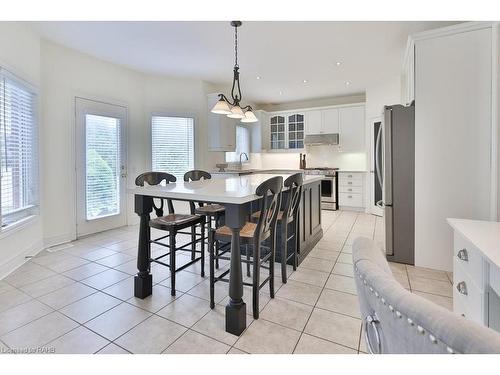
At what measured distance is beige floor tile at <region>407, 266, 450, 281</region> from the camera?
2598 millimetres

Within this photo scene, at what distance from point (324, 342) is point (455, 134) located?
2.32 m

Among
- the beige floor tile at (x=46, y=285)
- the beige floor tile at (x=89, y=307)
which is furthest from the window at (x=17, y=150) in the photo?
the beige floor tile at (x=89, y=307)

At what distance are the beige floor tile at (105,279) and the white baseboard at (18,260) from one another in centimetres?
89

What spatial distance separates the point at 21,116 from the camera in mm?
3104

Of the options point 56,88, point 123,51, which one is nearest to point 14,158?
point 56,88

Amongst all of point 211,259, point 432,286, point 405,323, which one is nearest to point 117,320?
point 211,259

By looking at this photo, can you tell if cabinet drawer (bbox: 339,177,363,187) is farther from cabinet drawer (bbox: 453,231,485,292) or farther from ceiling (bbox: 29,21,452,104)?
cabinet drawer (bbox: 453,231,485,292)

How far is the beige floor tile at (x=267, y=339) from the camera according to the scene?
160 cm

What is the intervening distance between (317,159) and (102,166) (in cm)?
493

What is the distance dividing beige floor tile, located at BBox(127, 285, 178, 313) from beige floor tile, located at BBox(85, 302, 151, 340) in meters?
0.05

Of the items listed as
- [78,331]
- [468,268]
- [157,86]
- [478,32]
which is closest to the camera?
[468,268]

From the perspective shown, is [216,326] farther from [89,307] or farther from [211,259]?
[89,307]

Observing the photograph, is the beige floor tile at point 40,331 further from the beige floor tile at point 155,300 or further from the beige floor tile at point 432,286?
the beige floor tile at point 432,286

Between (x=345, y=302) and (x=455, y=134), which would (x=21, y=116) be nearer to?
(x=345, y=302)
